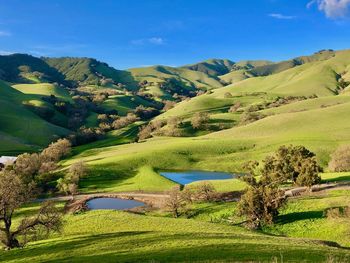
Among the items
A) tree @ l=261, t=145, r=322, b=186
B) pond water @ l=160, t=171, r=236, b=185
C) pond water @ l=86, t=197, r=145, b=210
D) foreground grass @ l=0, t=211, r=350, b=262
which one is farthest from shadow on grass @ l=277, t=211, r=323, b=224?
pond water @ l=160, t=171, r=236, b=185

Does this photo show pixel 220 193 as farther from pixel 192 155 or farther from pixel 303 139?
pixel 303 139

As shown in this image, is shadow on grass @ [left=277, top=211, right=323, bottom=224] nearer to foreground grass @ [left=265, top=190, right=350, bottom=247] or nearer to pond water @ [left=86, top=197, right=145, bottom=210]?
foreground grass @ [left=265, top=190, right=350, bottom=247]

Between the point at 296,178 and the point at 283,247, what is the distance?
51.4 meters

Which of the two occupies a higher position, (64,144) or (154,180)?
(64,144)

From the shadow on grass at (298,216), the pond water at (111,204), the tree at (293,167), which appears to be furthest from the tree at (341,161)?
the pond water at (111,204)

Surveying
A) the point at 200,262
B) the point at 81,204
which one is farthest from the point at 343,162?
the point at 200,262

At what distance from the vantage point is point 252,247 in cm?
3778

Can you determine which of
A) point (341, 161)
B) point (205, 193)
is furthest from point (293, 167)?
point (341, 161)

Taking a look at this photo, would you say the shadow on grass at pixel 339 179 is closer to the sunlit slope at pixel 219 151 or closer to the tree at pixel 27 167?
the sunlit slope at pixel 219 151

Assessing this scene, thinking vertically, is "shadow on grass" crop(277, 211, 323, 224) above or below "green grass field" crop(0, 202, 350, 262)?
below

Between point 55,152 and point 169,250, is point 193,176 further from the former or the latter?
point 169,250

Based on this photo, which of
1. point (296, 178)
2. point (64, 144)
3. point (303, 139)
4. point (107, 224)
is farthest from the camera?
point (64, 144)

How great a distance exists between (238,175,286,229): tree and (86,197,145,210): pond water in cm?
3138

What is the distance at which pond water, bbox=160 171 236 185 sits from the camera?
116 metres
